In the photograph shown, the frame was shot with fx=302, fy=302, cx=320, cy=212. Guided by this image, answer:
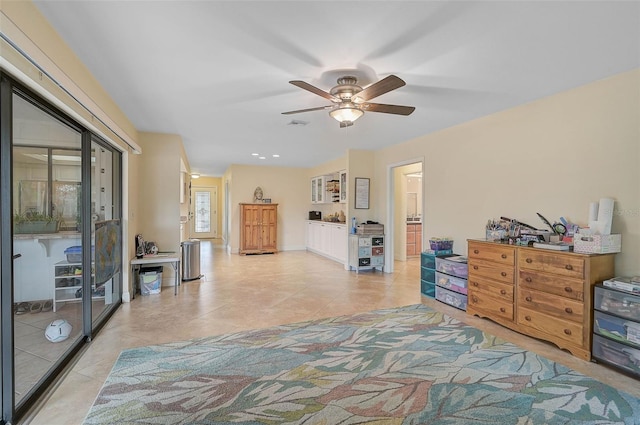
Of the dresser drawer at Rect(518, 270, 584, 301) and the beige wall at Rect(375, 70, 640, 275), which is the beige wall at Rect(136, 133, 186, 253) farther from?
the dresser drawer at Rect(518, 270, 584, 301)

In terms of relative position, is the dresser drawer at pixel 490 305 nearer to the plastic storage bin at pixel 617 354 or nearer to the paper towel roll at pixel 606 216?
the plastic storage bin at pixel 617 354

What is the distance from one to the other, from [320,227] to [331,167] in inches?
63.9

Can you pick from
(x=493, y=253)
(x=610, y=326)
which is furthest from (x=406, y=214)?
(x=610, y=326)

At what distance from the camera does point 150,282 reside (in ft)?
14.8

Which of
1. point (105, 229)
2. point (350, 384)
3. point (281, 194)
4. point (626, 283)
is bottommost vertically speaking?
point (350, 384)

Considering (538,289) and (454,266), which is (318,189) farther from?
(538,289)

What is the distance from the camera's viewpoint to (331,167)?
7.79 metres

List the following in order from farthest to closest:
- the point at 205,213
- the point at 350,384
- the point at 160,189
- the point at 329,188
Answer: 1. the point at 205,213
2. the point at 329,188
3. the point at 160,189
4. the point at 350,384

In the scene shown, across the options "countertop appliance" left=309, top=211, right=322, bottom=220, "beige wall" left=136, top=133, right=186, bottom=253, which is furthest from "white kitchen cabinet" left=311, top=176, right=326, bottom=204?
"beige wall" left=136, top=133, right=186, bottom=253

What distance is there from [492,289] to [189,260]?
4.69 metres

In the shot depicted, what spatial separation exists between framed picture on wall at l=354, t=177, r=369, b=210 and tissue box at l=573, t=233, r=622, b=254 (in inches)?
154

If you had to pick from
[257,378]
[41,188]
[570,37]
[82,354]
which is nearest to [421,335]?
[257,378]

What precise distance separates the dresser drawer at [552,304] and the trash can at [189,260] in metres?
4.91

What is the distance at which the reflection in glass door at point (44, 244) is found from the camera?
82.5 inches
